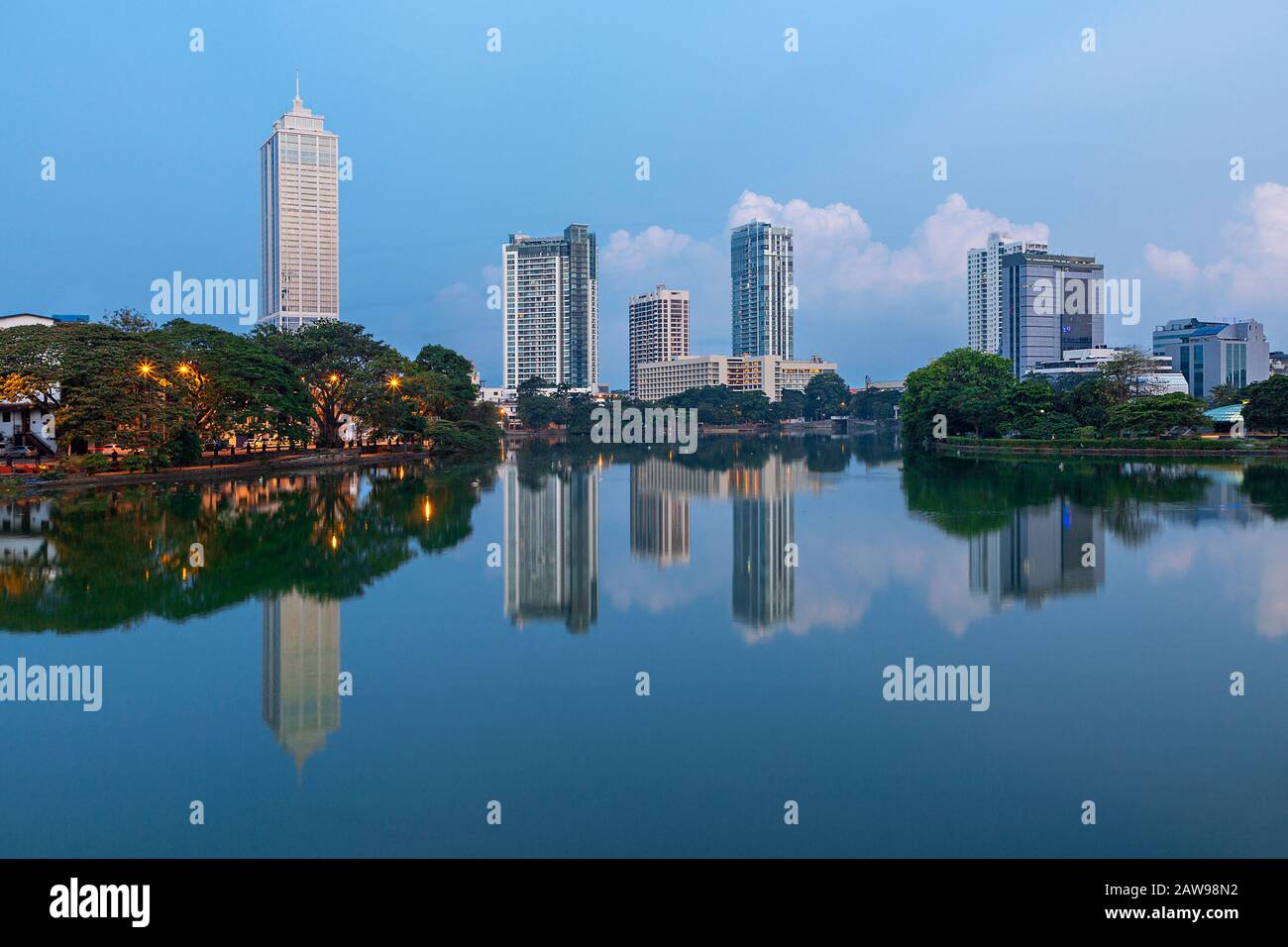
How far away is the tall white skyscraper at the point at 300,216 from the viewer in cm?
10975

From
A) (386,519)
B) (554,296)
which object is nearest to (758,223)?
(554,296)

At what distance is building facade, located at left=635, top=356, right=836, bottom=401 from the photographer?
109062mm

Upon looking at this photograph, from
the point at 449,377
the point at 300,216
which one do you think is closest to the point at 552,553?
the point at 449,377

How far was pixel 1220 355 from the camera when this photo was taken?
86.4m

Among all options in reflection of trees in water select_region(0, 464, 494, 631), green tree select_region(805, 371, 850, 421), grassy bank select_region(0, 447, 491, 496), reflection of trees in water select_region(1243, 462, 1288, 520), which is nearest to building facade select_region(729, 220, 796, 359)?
green tree select_region(805, 371, 850, 421)

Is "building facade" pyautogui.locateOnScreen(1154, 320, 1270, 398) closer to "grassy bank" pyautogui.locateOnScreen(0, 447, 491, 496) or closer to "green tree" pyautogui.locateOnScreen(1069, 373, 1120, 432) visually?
"green tree" pyautogui.locateOnScreen(1069, 373, 1120, 432)

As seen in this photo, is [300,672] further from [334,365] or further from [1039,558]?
[334,365]

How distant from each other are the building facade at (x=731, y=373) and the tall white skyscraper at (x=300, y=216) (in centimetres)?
3763

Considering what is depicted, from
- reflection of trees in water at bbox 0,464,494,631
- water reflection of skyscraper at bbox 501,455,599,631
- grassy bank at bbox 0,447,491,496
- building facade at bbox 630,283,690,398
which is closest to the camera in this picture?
water reflection of skyscraper at bbox 501,455,599,631

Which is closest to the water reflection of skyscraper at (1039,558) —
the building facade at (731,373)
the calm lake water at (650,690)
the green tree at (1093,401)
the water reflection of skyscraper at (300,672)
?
the calm lake water at (650,690)

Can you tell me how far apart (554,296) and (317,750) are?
104 metres

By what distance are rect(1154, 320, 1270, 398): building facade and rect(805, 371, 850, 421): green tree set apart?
2881 centimetres

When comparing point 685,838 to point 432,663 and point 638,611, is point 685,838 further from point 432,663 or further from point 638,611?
point 638,611

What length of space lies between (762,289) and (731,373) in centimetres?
1632
